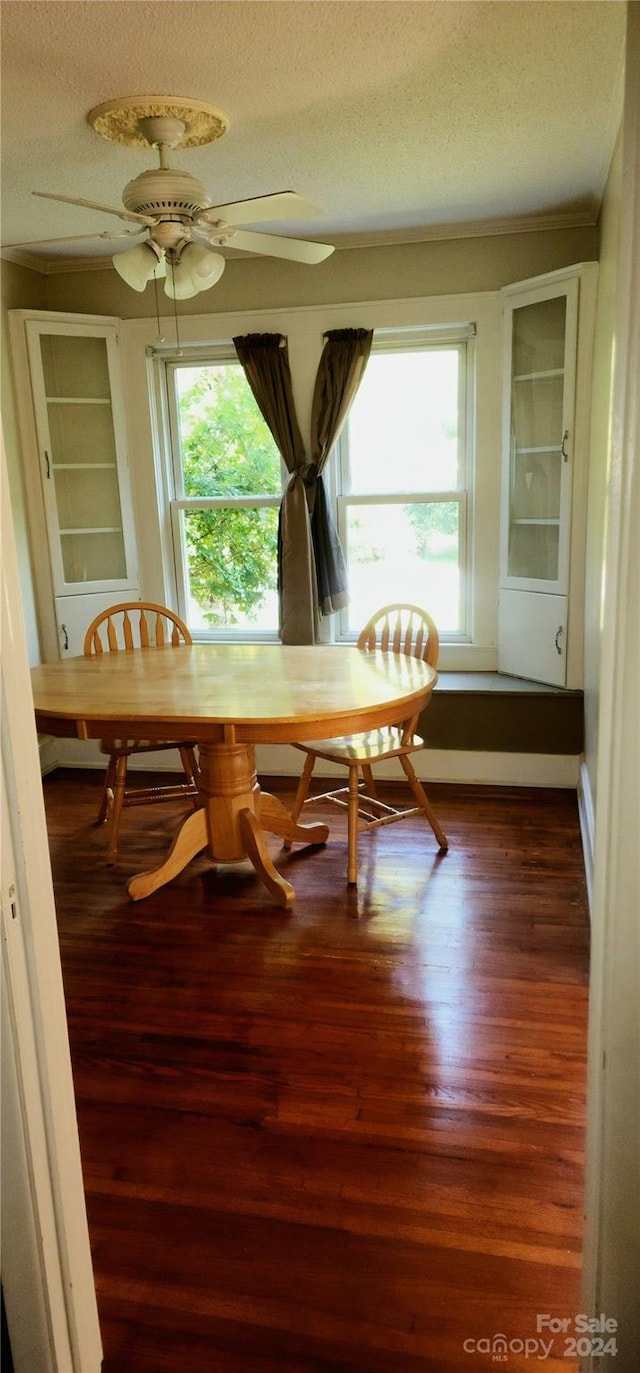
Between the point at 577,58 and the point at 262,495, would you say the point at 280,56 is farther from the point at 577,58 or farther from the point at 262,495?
the point at 262,495

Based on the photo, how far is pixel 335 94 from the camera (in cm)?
240

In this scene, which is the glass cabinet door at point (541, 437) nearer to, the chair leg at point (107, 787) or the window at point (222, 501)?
the window at point (222, 501)

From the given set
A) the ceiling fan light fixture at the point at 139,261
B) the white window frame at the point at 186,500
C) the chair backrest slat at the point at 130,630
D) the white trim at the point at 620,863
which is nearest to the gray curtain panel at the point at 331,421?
the white window frame at the point at 186,500

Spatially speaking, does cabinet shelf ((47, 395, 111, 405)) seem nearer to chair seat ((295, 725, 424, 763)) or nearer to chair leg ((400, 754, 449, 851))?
chair seat ((295, 725, 424, 763))

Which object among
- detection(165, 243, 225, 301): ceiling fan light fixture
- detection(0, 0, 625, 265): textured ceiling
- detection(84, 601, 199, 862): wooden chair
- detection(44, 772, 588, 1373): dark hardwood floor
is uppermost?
detection(0, 0, 625, 265): textured ceiling


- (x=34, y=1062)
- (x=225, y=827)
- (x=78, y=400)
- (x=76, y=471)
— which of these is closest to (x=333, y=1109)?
(x=34, y=1062)

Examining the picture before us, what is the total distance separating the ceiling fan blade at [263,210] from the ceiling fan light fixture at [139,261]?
166 mm

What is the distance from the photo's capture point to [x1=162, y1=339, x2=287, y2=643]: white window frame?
4.38m

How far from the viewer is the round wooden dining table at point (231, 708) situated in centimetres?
259

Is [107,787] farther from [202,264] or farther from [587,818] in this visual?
[202,264]

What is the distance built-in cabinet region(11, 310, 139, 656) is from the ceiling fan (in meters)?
1.67

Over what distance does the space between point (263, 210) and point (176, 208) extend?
236 mm

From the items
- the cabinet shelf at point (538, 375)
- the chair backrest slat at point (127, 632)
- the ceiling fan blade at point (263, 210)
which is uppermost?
the ceiling fan blade at point (263, 210)

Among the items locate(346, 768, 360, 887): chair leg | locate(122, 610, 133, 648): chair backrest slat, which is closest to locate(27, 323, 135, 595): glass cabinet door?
locate(122, 610, 133, 648): chair backrest slat
